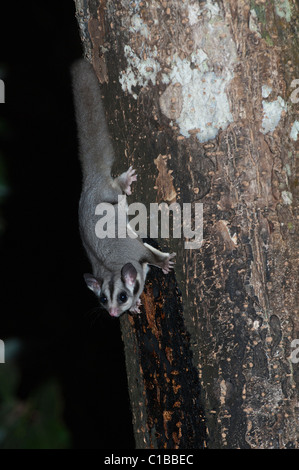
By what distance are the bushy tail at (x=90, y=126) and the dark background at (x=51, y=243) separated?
2660mm

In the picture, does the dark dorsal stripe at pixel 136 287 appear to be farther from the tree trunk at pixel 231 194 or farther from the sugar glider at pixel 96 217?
the tree trunk at pixel 231 194

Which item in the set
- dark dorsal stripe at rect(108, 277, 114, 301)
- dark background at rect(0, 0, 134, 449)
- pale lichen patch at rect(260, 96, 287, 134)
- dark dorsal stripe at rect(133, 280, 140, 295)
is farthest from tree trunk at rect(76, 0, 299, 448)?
dark background at rect(0, 0, 134, 449)

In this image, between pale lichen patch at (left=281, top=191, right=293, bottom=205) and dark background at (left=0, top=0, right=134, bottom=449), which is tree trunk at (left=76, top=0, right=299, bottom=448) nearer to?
pale lichen patch at (left=281, top=191, right=293, bottom=205)

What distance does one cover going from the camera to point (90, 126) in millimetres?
3271

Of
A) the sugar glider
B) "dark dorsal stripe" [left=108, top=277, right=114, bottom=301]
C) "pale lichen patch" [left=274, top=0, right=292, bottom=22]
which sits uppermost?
"pale lichen patch" [left=274, top=0, right=292, bottom=22]

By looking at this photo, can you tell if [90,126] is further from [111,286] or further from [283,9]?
[283,9]

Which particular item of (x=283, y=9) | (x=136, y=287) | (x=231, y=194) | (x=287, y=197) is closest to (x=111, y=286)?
(x=136, y=287)

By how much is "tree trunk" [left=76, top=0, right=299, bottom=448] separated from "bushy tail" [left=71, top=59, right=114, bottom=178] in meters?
0.64

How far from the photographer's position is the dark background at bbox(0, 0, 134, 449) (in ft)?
19.9

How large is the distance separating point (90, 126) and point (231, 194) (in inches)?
53.3

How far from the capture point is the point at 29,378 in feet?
19.3

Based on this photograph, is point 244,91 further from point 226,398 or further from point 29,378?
point 29,378
